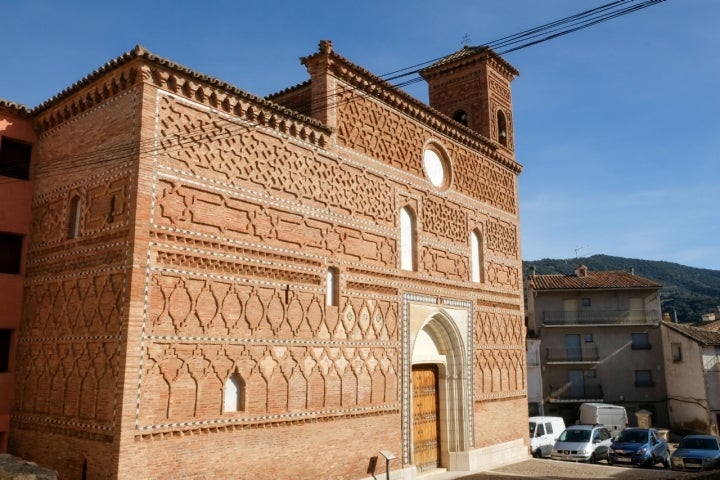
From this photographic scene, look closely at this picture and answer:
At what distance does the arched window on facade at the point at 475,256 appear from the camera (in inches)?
677

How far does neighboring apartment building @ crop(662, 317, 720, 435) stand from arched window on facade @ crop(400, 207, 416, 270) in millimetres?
22423

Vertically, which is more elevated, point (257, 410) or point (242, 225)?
point (242, 225)

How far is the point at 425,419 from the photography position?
15219 mm

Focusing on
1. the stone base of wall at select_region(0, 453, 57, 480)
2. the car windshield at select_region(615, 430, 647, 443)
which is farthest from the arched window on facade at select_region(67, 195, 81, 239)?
the car windshield at select_region(615, 430, 647, 443)

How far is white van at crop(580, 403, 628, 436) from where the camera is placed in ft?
89.1

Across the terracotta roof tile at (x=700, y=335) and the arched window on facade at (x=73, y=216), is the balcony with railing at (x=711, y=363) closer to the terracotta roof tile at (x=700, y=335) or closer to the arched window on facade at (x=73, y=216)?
the terracotta roof tile at (x=700, y=335)

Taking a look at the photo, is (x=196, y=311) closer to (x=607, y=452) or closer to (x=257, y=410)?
(x=257, y=410)

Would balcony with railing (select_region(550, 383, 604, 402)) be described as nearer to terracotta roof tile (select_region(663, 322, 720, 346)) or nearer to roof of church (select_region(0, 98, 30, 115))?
terracotta roof tile (select_region(663, 322, 720, 346))

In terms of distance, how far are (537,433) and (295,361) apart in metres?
14.8

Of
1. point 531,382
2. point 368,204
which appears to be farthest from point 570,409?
point 368,204

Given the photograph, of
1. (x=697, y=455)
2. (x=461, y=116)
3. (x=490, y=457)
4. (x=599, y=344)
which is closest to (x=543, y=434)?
(x=697, y=455)

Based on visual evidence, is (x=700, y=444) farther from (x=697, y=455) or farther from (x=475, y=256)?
(x=475, y=256)

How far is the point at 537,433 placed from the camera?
73.6ft

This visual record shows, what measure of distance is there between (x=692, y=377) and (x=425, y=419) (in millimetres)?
22318
